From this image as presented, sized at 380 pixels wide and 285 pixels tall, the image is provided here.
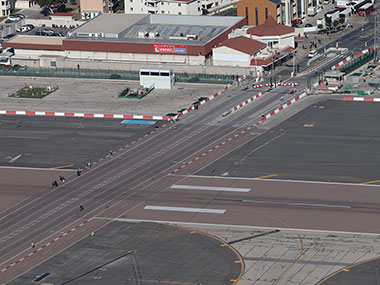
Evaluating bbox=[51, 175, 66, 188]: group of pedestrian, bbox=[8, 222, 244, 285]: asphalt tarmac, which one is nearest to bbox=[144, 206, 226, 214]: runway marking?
bbox=[8, 222, 244, 285]: asphalt tarmac

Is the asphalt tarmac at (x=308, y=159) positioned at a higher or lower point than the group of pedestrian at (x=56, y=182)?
lower

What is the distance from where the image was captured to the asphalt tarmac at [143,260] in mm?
141375

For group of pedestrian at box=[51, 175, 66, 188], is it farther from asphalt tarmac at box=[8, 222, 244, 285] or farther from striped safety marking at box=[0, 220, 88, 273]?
asphalt tarmac at box=[8, 222, 244, 285]

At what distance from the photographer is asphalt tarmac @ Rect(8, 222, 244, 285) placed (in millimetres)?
141375


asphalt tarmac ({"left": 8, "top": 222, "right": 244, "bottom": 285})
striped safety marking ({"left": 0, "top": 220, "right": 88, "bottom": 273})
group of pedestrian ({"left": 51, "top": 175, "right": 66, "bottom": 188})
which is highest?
group of pedestrian ({"left": 51, "top": 175, "right": 66, "bottom": 188})

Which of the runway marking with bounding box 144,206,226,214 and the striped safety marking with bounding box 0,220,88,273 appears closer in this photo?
the striped safety marking with bounding box 0,220,88,273

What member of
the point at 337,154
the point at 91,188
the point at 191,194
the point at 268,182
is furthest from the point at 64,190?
the point at 337,154

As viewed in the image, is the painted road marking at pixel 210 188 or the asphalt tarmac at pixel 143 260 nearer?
the asphalt tarmac at pixel 143 260

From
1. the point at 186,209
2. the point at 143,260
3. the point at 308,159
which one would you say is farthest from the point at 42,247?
the point at 308,159

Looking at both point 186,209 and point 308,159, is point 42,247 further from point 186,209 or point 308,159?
point 308,159

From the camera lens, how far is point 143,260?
147 metres

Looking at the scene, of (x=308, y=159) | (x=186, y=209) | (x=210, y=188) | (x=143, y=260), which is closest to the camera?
(x=143, y=260)

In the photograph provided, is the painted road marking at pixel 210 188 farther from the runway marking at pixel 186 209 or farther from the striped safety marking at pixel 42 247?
the striped safety marking at pixel 42 247

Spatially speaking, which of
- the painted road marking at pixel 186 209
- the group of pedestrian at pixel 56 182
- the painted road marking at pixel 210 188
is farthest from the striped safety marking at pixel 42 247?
the painted road marking at pixel 210 188
